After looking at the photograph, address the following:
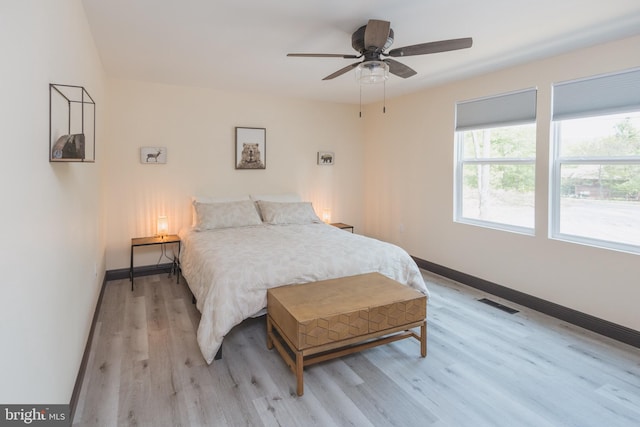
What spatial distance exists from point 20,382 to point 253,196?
3859 mm

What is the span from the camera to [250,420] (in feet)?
6.40

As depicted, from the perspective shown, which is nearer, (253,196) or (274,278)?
(274,278)

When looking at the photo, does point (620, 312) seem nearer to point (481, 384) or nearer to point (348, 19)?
point (481, 384)

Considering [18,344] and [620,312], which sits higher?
[18,344]

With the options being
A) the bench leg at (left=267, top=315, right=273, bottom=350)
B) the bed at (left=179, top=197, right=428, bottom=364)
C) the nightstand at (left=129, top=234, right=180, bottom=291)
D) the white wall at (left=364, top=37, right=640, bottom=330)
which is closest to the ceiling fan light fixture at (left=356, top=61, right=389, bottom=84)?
the bed at (left=179, top=197, right=428, bottom=364)

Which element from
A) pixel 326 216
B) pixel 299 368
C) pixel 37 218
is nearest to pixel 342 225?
pixel 326 216

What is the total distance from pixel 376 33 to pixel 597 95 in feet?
6.64

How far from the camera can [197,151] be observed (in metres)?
4.67

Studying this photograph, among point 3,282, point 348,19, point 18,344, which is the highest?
point 348,19

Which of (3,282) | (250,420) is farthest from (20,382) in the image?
(250,420)

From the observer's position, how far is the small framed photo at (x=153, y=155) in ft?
14.4

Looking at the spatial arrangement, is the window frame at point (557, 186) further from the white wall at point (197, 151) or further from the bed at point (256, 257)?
the white wall at point (197, 151)

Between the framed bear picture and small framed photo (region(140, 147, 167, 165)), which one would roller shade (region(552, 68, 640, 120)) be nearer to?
the framed bear picture

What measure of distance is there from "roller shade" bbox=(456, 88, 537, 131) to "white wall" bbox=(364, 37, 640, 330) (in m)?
0.08
